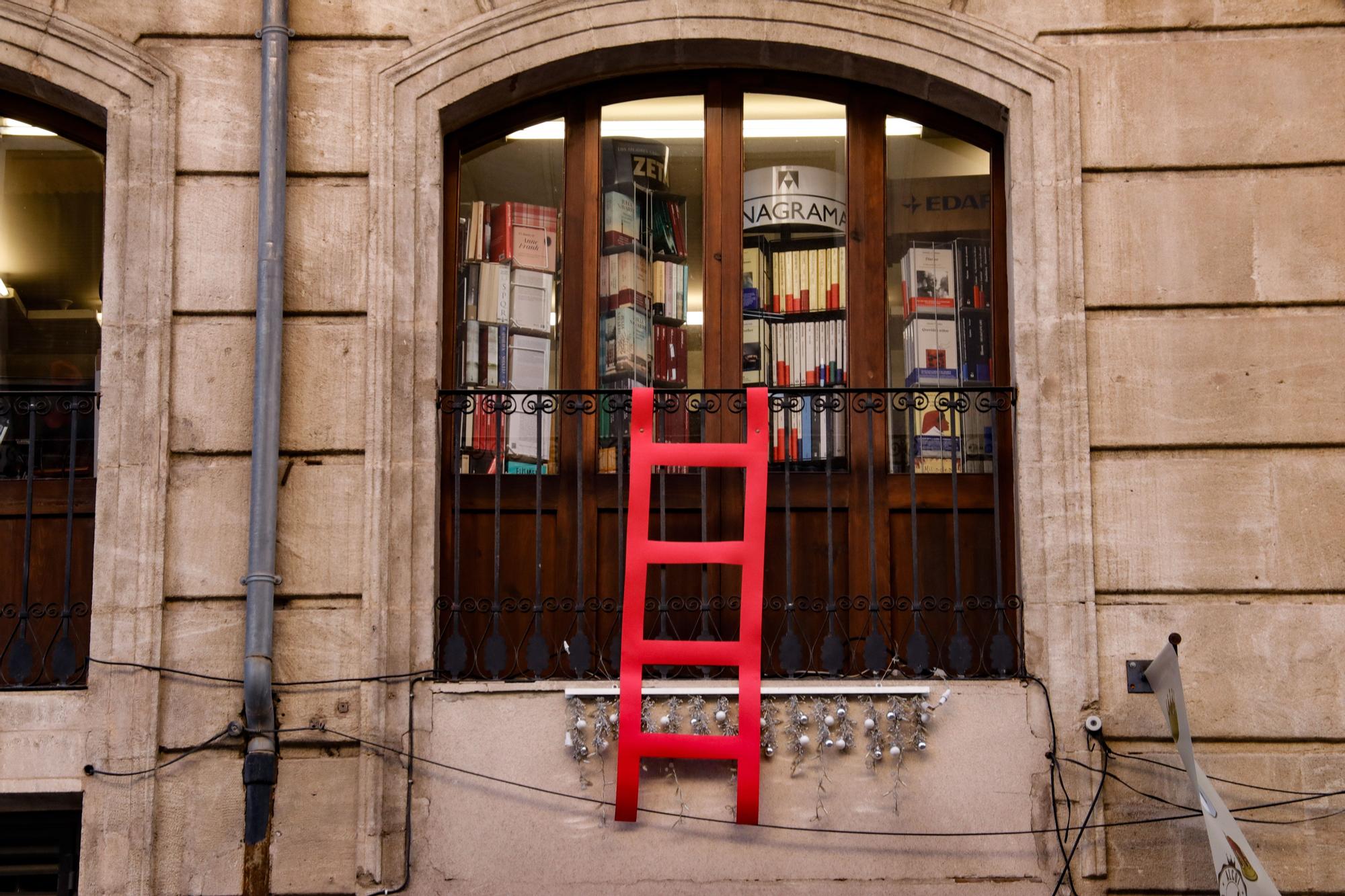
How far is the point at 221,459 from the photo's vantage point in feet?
20.4

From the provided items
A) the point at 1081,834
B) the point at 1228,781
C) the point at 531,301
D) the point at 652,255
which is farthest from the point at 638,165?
the point at 1228,781

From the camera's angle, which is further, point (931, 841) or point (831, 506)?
point (831, 506)

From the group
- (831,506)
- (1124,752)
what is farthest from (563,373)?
(1124,752)

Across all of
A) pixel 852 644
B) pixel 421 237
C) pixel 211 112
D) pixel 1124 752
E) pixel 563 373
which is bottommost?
pixel 1124 752

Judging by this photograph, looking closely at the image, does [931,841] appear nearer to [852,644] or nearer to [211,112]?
[852,644]

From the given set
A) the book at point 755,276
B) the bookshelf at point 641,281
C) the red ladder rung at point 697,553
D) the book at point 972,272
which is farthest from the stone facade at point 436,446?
the book at point 755,276

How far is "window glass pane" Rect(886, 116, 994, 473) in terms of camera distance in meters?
6.62

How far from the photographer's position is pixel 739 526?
6562mm

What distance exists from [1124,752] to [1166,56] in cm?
304

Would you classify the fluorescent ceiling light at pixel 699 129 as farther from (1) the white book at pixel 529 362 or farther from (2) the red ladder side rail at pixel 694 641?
(2) the red ladder side rail at pixel 694 641

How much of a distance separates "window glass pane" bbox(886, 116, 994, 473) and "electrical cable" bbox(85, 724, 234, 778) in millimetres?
3138

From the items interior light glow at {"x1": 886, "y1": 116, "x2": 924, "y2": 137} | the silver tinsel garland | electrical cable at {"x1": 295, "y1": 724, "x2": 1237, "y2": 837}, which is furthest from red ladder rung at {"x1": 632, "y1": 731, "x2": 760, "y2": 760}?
interior light glow at {"x1": 886, "y1": 116, "x2": 924, "y2": 137}

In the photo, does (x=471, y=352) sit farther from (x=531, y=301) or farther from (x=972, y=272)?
(x=972, y=272)

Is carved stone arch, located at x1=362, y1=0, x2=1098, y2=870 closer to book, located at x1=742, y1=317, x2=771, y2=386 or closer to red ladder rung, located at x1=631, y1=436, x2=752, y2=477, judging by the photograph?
red ladder rung, located at x1=631, y1=436, x2=752, y2=477
